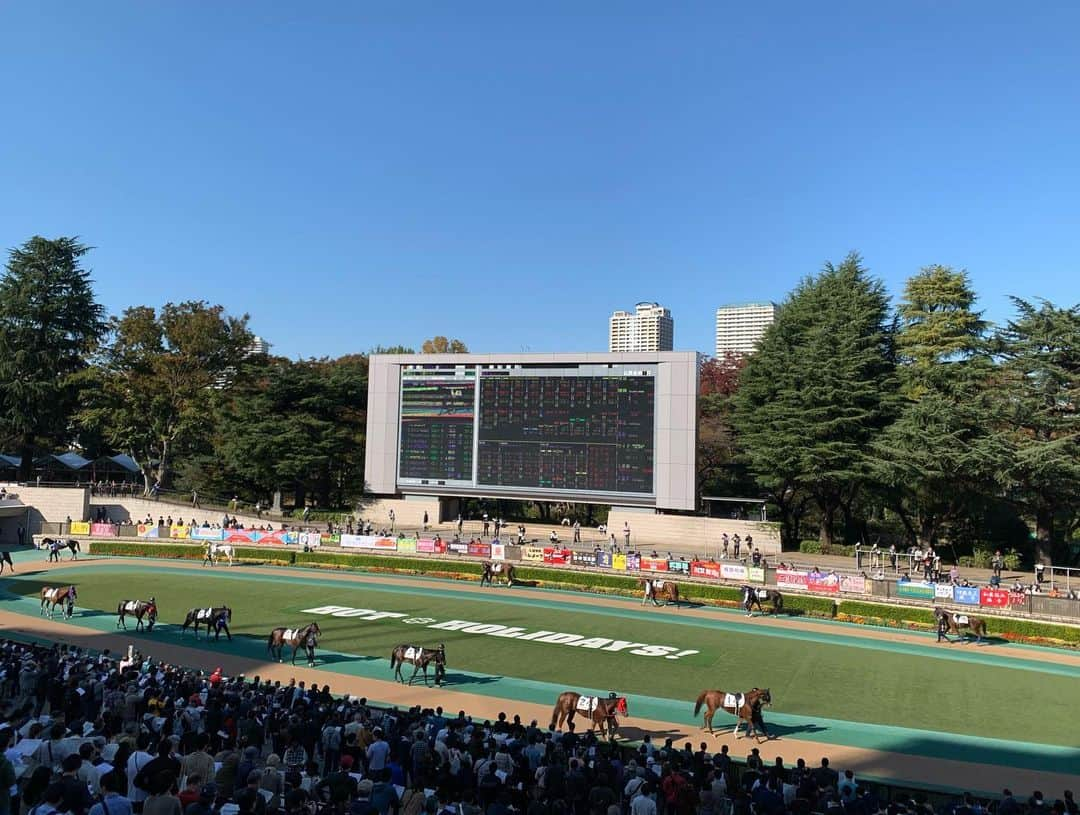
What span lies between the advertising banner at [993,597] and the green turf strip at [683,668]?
6584mm

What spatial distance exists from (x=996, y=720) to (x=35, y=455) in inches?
2767

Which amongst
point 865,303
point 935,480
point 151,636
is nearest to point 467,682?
point 151,636

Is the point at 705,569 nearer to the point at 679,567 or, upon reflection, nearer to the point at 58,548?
the point at 679,567

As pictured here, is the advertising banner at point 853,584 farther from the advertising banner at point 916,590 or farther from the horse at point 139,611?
the horse at point 139,611

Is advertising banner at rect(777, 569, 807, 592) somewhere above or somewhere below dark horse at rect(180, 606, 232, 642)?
above

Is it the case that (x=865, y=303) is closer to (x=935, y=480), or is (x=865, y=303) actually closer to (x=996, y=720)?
(x=935, y=480)

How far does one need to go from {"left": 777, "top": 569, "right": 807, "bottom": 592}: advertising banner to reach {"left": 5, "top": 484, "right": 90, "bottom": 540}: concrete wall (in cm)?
4658

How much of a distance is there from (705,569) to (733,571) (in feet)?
4.54

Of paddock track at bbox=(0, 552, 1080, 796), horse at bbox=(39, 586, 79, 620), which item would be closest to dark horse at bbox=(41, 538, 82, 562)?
paddock track at bbox=(0, 552, 1080, 796)

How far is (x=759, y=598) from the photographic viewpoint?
33844mm

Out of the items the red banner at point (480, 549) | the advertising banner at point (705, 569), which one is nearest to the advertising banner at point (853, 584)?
the advertising banner at point (705, 569)

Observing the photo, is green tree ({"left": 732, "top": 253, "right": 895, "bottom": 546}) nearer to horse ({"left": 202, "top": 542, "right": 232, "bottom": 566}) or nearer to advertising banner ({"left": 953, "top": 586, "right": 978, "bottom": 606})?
advertising banner ({"left": 953, "top": 586, "right": 978, "bottom": 606})

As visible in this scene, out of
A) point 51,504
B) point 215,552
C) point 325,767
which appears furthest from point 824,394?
point 51,504

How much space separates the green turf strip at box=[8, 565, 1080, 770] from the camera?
19359mm
